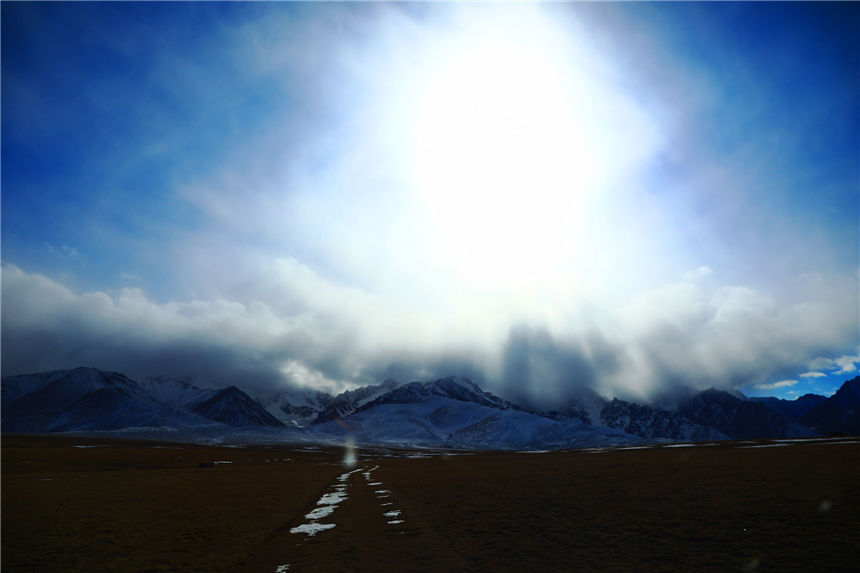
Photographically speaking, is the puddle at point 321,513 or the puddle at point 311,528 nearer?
the puddle at point 311,528

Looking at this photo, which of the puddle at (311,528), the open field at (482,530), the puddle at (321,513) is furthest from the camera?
the puddle at (321,513)

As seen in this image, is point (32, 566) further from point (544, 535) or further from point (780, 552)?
point (780, 552)

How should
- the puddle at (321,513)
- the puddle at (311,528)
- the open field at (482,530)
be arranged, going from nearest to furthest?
the open field at (482,530) < the puddle at (311,528) < the puddle at (321,513)

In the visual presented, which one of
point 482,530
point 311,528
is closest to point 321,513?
point 311,528

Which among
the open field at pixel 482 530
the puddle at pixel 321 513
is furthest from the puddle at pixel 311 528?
Result: the open field at pixel 482 530

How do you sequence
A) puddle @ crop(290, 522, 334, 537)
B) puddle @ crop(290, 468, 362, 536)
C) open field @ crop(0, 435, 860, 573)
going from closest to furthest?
1. open field @ crop(0, 435, 860, 573)
2. puddle @ crop(290, 522, 334, 537)
3. puddle @ crop(290, 468, 362, 536)

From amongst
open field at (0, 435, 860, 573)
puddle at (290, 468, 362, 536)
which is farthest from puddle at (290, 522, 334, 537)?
open field at (0, 435, 860, 573)

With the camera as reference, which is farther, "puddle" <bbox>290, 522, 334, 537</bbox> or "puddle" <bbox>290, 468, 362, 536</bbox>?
"puddle" <bbox>290, 468, 362, 536</bbox>

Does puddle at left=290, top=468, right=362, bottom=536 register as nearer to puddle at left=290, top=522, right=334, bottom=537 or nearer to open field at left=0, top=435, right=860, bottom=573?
puddle at left=290, top=522, right=334, bottom=537

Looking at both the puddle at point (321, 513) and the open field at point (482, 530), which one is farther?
the puddle at point (321, 513)

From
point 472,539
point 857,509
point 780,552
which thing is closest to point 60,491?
point 472,539

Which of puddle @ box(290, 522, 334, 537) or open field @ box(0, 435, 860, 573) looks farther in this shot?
puddle @ box(290, 522, 334, 537)

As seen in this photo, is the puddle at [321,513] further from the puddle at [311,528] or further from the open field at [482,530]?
the open field at [482,530]

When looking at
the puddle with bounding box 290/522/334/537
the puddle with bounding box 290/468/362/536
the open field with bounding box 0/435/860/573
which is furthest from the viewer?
the puddle with bounding box 290/468/362/536
